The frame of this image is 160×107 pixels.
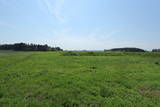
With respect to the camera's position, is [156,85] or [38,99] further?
[156,85]

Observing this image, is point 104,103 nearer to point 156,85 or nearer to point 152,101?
point 152,101

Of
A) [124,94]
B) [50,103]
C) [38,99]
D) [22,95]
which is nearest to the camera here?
[50,103]

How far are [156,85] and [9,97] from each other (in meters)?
8.03

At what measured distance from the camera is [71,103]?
428 cm

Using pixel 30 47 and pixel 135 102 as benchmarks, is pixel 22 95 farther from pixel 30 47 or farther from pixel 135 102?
pixel 30 47

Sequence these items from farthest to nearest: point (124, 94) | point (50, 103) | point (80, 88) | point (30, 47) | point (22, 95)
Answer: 1. point (30, 47)
2. point (80, 88)
3. point (124, 94)
4. point (22, 95)
5. point (50, 103)

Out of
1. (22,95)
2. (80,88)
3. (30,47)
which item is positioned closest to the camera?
(22,95)

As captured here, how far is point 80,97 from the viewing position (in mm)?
4770

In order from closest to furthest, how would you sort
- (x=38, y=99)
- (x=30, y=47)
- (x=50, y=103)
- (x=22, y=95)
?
(x=50, y=103) → (x=38, y=99) → (x=22, y=95) → (x=30, y=47)

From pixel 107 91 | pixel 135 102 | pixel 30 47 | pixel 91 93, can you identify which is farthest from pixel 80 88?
pixel 30 47

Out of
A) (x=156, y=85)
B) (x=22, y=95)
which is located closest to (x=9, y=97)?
(x=22, y=95)

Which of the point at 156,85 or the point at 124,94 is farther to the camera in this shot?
the point at 156,85

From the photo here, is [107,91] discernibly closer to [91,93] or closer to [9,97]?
[91,93]

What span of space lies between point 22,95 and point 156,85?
754cm
